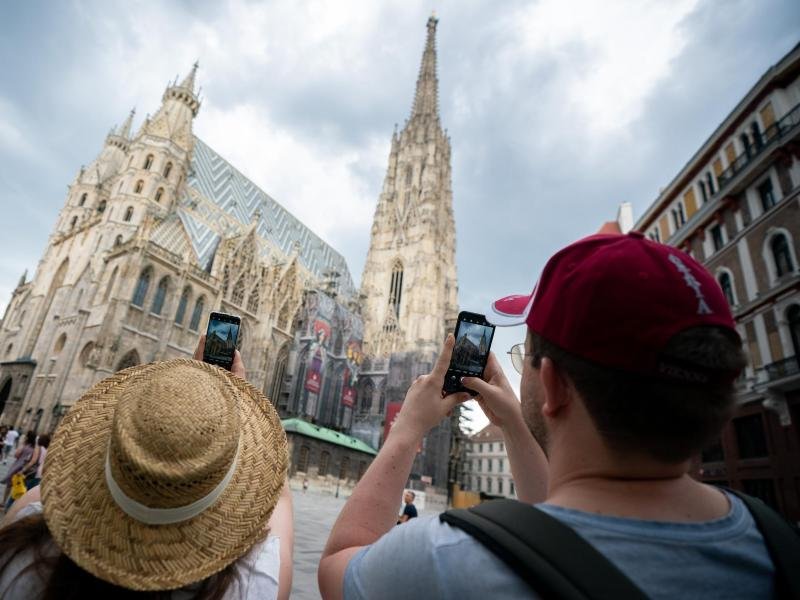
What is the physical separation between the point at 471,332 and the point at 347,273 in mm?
49893

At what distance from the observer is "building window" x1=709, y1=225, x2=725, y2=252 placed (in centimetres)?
1681

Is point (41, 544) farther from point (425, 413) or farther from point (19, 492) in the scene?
point (19, 492)

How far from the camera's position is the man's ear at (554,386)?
3.07 feet

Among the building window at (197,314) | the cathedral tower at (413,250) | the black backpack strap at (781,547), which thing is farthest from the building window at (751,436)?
the building window at (197,314)

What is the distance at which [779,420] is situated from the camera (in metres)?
13.1

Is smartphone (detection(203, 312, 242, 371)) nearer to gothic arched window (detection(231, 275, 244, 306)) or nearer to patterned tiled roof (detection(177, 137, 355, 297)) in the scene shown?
patterned tiled roof (detection(177, 137, 355, 297))

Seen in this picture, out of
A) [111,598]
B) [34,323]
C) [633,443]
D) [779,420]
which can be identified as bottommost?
[111,598]

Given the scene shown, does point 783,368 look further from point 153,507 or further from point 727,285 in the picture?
point 153,507

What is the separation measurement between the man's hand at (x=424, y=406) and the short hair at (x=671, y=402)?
1.59 feet

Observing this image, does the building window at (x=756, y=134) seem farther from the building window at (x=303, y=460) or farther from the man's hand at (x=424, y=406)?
the building window at (x=303, y=460)

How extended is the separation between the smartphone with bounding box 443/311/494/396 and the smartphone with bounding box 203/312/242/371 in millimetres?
1084

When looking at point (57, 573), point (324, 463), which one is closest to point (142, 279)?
point (324, 463)

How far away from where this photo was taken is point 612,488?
830 mm

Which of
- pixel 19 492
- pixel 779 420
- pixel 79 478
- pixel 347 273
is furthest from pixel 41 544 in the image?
pixel 347 273
